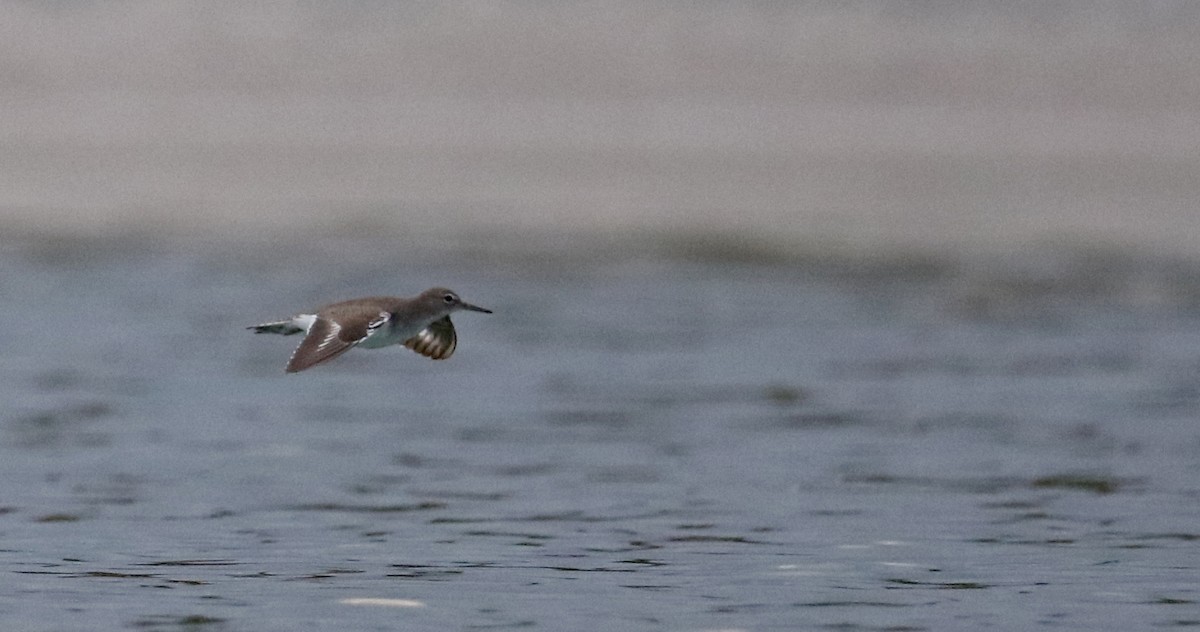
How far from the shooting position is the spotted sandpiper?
10.9 m

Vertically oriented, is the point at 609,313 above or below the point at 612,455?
above

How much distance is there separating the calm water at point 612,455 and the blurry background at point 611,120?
4.00 m

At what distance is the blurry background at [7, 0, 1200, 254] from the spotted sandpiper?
1550 cm

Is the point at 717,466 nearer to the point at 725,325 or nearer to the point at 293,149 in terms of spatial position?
the point at 725,325

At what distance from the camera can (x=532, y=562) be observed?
38.0 ft

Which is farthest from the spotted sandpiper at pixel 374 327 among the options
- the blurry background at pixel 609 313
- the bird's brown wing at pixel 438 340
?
the blurry background at pixel 609 313

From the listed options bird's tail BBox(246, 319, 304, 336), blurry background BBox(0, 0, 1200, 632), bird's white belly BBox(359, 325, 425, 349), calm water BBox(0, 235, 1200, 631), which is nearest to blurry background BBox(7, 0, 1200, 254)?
blurry background BBox(0, 0, 1200, 632)

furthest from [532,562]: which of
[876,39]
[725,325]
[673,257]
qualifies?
[876,39]

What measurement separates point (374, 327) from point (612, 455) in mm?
3938

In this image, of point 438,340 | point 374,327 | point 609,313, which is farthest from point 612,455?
point 609,313

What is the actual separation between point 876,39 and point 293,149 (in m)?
9.67

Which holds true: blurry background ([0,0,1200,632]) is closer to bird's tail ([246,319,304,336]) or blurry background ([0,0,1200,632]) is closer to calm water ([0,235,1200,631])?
calm water ([0,235,1200,631])

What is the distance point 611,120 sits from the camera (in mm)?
32031

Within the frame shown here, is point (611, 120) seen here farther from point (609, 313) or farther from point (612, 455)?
point (612, 455)
